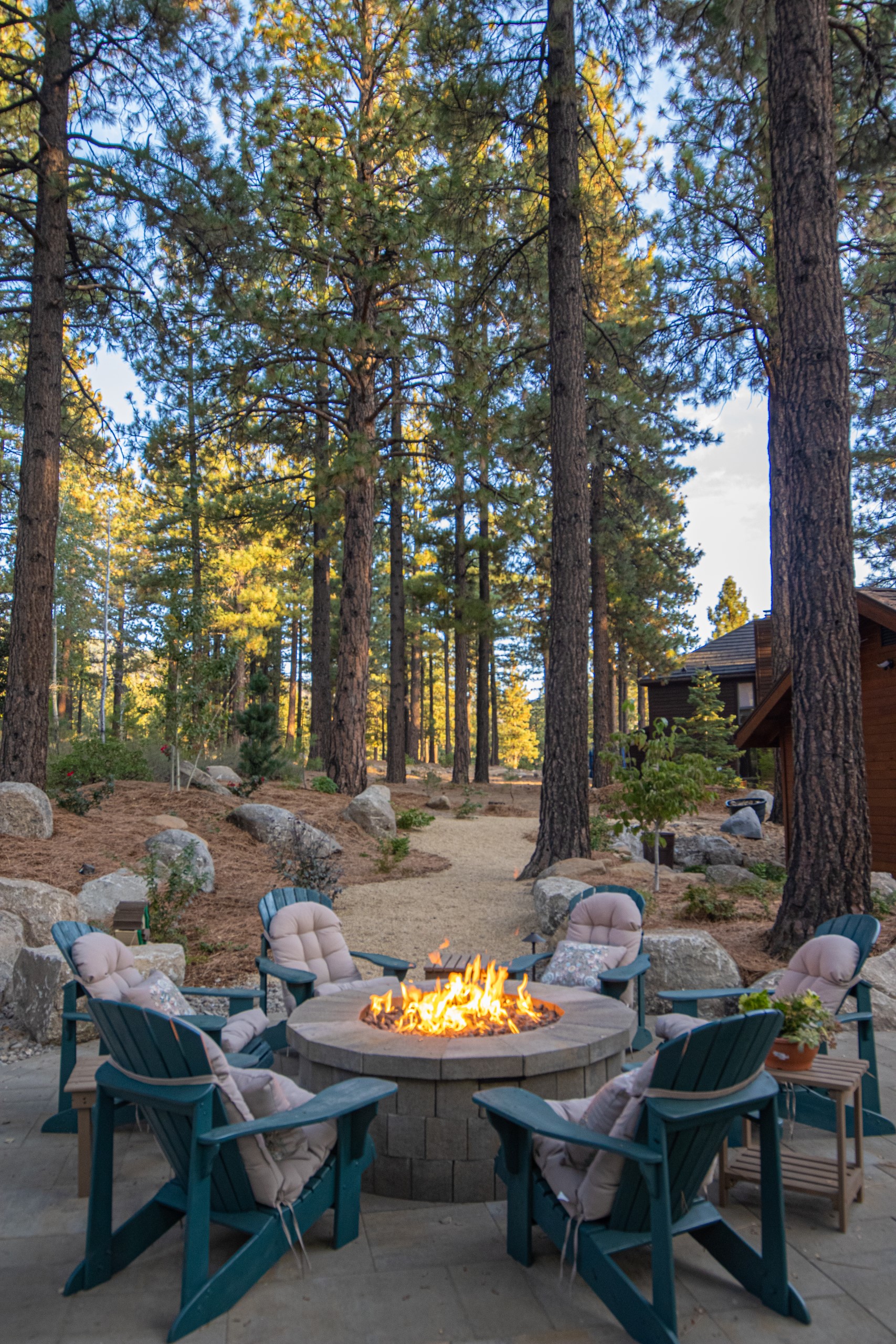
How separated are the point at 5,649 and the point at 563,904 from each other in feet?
44.0

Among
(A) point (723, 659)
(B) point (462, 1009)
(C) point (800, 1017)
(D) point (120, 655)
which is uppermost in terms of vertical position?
(D) point (120, 655)

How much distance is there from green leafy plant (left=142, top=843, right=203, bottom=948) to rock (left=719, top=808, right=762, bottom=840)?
10.3 meters

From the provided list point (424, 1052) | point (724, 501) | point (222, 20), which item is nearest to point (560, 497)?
point (222, 20)

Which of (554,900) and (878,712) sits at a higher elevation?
(878,712)

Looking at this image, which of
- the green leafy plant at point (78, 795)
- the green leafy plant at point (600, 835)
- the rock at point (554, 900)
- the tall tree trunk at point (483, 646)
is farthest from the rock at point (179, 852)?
the tall tree trunk at point (483, 646)

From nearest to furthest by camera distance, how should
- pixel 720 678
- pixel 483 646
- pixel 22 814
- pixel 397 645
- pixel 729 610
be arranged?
pixel 22 814, pixel 397 645, pixel 483 646, pixel 720 678, pixel 729 610

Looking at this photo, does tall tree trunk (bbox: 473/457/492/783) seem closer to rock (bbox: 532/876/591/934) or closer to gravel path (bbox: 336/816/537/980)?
gravel path (bbox: 336/816/537/980)

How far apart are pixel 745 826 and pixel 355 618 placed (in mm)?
7900

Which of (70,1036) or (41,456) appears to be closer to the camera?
(70,1036)

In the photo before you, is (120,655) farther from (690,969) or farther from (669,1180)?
(669,1180)

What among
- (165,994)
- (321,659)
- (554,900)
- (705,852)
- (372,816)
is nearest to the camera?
(165,994)

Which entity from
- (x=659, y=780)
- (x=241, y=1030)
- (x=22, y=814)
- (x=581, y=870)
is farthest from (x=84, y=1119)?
(x=659, y=780)

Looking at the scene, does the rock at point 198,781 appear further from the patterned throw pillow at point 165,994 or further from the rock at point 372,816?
the patterned throw pillow at point 165,994

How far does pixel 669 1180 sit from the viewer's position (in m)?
2.47
